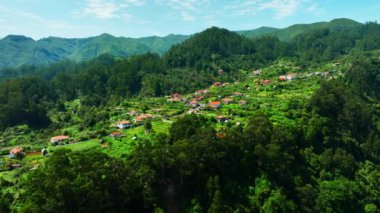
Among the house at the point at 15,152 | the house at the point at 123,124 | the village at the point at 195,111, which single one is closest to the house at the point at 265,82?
the village at the point at 195,111

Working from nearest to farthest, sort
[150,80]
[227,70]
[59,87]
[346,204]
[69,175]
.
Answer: [69,175]
[346,204]
[150,80]
[59,87]
[227,70]

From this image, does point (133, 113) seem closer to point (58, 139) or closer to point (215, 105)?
point (58, 139)

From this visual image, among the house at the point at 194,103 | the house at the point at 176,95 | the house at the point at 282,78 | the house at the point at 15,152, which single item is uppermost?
the house at the point at 282,78

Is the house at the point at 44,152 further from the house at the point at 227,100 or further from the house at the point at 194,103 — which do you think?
the house at the point at 227,100

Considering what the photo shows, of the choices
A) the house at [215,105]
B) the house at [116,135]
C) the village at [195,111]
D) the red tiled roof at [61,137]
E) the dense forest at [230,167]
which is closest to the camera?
the dense forest at [230,167]

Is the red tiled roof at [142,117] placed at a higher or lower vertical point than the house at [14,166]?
higher

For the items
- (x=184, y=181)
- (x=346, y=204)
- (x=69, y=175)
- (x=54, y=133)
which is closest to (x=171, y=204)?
(x=184, y=181)

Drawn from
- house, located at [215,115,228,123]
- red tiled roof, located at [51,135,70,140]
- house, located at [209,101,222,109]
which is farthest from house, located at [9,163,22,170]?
house, located at [209,101,222,109]

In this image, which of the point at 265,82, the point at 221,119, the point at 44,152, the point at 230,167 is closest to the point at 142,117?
the point at 221,119

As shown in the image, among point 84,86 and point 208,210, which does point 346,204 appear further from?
point 84,86

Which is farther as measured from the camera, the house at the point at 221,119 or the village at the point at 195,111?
the house at the point at 221,119

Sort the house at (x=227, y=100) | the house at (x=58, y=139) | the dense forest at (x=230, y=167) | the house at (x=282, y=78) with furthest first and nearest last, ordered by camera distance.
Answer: the house at (x=282, y=78)
the house at (x=227, y=100)
the house at (x=58, y=139)
the dense forest at (x=230, y=167)
